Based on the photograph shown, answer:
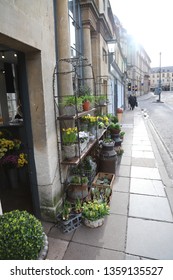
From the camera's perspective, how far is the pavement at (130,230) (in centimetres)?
264

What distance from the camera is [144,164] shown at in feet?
19.1

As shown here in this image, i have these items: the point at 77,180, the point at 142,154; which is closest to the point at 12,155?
the point at 77,180

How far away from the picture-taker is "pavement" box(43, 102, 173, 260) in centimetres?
264

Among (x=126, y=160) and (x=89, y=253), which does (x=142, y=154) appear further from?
(x=89, y=253)

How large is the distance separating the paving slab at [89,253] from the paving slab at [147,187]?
5.81ft

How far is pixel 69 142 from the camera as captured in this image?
3385 mm

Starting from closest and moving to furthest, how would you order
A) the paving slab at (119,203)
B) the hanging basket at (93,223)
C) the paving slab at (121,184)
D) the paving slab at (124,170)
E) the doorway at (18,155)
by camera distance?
the doorway at (18,155) → the hanging basket at (93,223) → the paving slab at (119,203) → the paving slab at (121,184) → the paving slab at (124,170)

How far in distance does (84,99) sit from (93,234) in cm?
254

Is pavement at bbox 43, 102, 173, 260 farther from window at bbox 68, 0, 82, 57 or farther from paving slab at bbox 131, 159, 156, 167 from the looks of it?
window at bbox 68, 0, 82, 57

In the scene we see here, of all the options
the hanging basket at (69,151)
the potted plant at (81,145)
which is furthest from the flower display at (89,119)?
the hanging basket at (69,151)

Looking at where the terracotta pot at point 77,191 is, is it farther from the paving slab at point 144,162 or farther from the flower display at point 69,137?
the paving slab at point 144,162

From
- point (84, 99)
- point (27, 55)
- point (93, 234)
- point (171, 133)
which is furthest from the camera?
point (171, 133)
